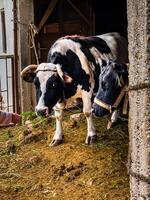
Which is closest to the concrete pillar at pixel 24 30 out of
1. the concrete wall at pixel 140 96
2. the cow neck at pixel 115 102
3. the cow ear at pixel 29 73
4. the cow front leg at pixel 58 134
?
the cow ear at pixel 29 73

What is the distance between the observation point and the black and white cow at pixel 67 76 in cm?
605

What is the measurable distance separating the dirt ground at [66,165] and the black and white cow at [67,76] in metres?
0.29

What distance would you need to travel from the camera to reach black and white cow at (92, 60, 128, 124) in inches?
216

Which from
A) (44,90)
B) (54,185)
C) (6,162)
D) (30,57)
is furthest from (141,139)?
(30,57)

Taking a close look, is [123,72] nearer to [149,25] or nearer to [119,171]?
[119,171]

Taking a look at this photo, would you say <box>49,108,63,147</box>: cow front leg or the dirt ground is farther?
<box>49,108,63,147</box>: cow front leg

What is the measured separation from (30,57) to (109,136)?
258 cm

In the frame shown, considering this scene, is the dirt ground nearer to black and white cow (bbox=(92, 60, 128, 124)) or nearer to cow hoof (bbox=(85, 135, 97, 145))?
cow hoof (bbox=(85, 135, 97, 145))

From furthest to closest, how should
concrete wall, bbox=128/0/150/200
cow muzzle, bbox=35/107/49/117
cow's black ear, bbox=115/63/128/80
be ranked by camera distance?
1. cow muzzle, bbox=35/107/49/117
2. cow's black ear, bbox=115/63/128/80
3. concrete wall, bbox=128/0/150/200

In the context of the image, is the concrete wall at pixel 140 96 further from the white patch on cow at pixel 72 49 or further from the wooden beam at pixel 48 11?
the wooden beam at pixel 48 11

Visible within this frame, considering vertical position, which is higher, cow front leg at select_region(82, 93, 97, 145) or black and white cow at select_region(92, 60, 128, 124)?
black and white cow at select_region(92, 60, 128, 124)

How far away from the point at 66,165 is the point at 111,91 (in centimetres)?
106

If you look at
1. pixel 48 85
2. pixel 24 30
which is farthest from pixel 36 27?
pixel 48 85

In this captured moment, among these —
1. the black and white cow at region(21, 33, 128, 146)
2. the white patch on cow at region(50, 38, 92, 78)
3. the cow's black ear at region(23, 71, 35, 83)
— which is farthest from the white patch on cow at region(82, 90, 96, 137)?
the cow's black ear at region(23, 71, 35, 83)
